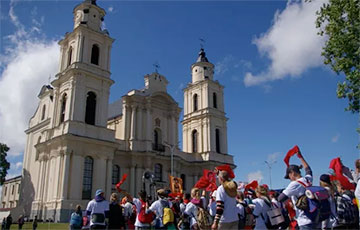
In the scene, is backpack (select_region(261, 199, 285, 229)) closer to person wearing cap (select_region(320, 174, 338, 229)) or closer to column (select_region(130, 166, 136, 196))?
person wearing cap (select_region(320, 174, 338, 229))

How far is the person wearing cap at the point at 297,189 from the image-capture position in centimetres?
581

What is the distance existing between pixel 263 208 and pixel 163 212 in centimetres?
291

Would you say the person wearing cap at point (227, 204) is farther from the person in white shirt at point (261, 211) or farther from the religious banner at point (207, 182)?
the religious banner at point (207, 182)

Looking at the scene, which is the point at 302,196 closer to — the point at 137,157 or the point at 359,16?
the point at 359,16

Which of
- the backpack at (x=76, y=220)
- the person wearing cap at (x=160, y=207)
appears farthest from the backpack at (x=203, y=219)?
the backpack at (x=76, y=220)

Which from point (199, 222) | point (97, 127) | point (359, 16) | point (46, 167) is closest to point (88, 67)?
point (97, 127)

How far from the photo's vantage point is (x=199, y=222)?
351 inches

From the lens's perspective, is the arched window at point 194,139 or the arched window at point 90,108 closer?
the arched window at point 90,108

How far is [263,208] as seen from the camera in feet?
24.4

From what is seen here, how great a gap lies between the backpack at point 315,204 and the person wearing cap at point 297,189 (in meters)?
0.11

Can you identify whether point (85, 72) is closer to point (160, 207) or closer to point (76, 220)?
point (76, 220)

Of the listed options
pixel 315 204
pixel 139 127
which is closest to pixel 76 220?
pixel 315 204

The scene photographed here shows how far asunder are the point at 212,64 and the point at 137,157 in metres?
21.0

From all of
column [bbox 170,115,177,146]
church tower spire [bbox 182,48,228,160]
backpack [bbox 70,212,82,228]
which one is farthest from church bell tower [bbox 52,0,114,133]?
backpack [bbox 70,212,82,228]
